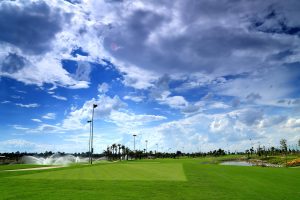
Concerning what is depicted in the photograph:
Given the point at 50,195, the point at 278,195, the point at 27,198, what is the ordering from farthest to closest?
the point at 278,195
the point at 50,195
the point at 27,198

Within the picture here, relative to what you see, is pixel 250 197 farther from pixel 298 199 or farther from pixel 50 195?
pixel 50 195

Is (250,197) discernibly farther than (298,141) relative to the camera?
No

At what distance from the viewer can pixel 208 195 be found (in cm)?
1917

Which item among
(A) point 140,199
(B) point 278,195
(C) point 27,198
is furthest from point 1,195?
(B) point 278,195

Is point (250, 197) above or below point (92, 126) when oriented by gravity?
below

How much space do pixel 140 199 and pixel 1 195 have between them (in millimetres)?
9313

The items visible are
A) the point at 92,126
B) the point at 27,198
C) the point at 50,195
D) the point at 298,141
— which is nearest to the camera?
the point at 27,198

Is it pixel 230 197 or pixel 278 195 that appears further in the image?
pixel 278 195

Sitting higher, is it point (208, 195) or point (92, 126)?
point (92, 126)

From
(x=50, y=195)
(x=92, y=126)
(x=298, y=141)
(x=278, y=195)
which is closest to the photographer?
(x=50, y=195)

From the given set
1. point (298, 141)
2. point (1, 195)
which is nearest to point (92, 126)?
point (1, 195)

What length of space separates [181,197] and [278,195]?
7.70m

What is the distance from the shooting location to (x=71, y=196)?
58.9 ft

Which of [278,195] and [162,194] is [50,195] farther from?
[278,195]
